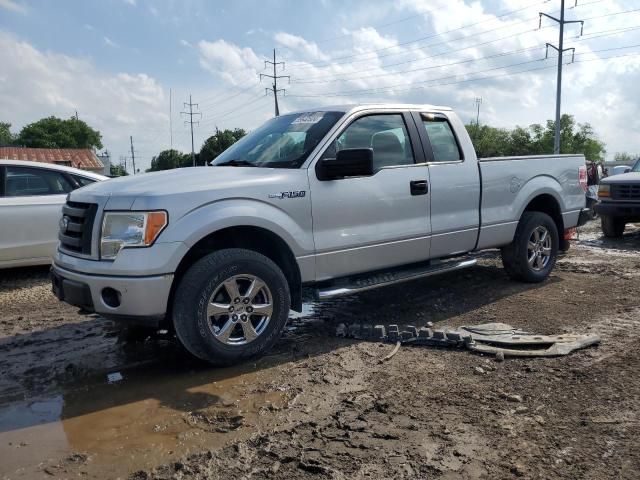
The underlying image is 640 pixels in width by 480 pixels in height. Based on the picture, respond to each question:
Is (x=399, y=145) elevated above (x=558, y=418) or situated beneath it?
elevated above

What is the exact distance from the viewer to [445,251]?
568 centimetres

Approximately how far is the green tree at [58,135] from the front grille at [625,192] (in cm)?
8850

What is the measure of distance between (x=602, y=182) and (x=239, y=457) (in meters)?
10.8

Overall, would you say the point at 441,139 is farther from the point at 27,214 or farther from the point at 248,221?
the point at 27,214

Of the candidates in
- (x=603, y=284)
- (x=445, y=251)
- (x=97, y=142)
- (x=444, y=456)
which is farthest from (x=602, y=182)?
(x=97, y=142)

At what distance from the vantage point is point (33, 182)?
23.9ft

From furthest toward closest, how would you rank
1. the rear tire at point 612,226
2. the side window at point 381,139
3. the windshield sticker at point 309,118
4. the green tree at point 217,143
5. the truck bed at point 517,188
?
the green tree at point 217,143 → the rear tire at point 612,226 → the truck bed at point 517,188 → the windshield sticker at point 309,118 → the side window at point 381,139

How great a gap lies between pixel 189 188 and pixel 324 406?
1.81m

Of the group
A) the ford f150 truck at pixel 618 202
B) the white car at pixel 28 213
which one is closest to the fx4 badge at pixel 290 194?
the white car at pixel 28 213

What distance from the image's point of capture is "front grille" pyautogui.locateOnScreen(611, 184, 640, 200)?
1077 cm

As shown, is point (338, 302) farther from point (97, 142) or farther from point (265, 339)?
point (97, 142)

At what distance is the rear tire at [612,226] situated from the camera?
11109 mm

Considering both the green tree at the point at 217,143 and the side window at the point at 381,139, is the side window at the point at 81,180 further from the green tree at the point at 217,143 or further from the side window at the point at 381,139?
the green tree at the point at 217,143

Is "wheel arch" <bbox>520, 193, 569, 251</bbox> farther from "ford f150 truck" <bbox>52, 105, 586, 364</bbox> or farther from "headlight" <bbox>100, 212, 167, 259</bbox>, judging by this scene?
"headlight" <bbox>100, 212, 167, 259</bbox>
